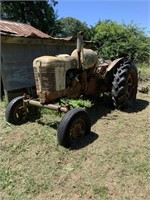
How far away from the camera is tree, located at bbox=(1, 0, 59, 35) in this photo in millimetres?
21672

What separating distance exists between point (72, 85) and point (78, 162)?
2174 mm

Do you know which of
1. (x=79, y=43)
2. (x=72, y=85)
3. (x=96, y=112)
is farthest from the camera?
(x=96, y=112)

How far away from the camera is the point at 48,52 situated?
8.52 m

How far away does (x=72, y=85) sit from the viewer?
5586mm

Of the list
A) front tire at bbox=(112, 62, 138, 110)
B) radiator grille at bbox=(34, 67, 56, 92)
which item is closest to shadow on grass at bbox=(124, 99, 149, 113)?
front tire at bbox=(112, 62, 138, 110)

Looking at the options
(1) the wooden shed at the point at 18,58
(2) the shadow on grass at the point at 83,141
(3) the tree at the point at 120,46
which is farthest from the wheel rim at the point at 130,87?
(3) the tree at the point at 120,46

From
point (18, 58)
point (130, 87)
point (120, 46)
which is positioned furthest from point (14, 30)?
point (120, 46)

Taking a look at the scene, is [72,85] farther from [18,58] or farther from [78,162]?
[18,58]

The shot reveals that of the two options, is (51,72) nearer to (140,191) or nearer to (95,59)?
(95,59)

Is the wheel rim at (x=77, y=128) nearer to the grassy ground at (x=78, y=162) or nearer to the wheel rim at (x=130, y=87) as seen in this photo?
the grassy ground at (x=78, y=162)

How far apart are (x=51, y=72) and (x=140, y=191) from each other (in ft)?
9.18

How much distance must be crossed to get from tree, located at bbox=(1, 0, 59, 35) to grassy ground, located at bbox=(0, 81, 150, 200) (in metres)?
17.7

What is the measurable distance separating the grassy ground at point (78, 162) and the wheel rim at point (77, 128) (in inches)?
6.1

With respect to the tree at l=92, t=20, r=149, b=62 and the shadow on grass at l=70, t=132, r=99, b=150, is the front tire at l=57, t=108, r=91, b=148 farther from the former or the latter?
the tree at l=92, t=20, r=149, b=62
